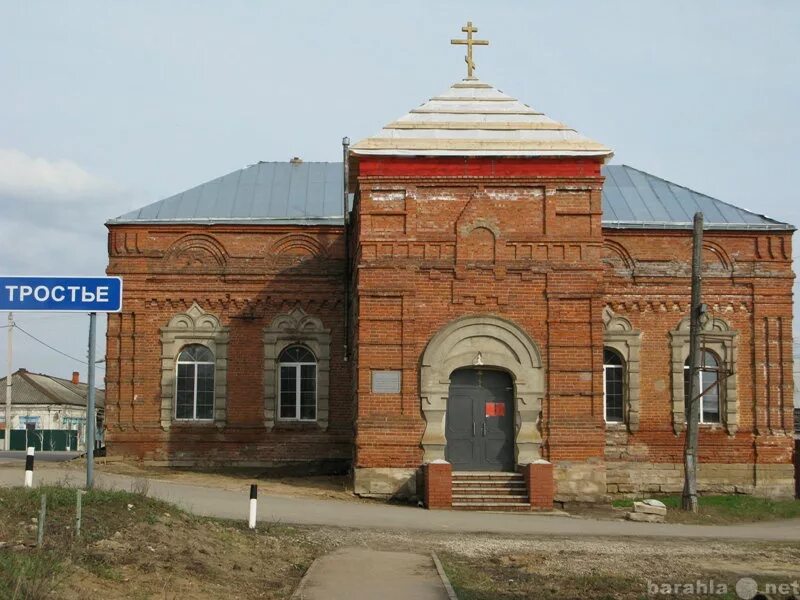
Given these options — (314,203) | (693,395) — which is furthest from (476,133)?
(314,203)

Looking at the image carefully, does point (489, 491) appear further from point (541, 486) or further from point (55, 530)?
point (55, 530)

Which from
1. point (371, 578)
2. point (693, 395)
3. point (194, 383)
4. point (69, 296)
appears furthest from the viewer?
point (194, 383)

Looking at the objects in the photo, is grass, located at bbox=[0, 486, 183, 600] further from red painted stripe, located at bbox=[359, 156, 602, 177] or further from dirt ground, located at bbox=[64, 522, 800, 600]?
red painted stripe, located at bbox=[359, 156, 602, 177]

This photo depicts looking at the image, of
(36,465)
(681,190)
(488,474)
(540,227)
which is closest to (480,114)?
(540,227)

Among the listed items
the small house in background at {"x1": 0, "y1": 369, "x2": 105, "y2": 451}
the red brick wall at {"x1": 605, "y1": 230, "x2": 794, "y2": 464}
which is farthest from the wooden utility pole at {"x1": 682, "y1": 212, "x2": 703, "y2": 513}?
the small house in background at {"x1": 0, "y1": 369, "x2": 105, "y2": 451}

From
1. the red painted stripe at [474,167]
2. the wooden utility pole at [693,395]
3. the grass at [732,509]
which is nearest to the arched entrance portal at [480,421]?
the grass at [732,509]

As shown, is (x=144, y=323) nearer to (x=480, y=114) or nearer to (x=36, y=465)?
(x=36, y=465)

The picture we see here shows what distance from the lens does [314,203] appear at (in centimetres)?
2817

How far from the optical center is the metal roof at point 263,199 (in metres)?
27.0

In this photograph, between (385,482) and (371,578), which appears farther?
(385,482)

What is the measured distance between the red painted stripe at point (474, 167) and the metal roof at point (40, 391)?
4550 centimetres

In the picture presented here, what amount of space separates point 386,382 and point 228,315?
7.54m

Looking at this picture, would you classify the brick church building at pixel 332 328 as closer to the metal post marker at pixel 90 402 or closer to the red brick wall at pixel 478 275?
the red brick wall at pixel 478 275

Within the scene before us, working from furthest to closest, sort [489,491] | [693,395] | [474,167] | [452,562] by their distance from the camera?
[693,395]
[474,167]
[489,491]
[452,562]
